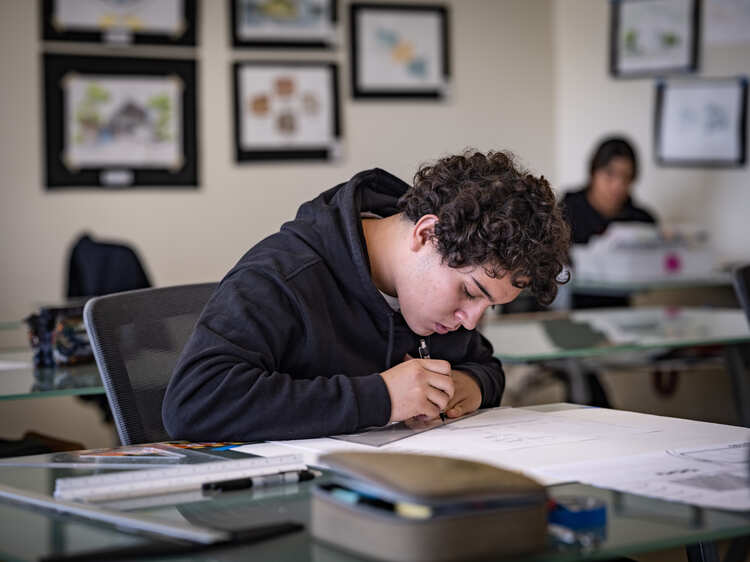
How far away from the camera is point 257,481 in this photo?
3.84 feet

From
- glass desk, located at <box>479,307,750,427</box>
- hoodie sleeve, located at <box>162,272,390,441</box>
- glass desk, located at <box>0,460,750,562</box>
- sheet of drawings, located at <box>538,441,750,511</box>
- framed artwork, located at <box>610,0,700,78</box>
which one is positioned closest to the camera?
glass desk, located at <box>0,460,750,562</box>

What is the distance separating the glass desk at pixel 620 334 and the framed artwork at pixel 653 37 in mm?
1694

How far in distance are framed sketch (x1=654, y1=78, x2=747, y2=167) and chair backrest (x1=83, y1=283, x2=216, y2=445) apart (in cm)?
347

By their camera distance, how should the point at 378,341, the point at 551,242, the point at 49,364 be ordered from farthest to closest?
1. the point at 49,364
2. the point at 378,341
3. the point at 551,242

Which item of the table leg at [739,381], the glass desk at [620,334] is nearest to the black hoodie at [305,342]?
the glass desk at [620,334]

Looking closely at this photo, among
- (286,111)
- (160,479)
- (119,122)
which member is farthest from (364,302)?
(286,111)

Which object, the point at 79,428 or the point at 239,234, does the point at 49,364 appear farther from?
the point at 239,234

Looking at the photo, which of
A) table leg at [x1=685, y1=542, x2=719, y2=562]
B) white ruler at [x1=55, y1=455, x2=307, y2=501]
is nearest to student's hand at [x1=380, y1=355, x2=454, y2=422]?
white ruler at [x1=55, y1=455, x2=307, y2=501]

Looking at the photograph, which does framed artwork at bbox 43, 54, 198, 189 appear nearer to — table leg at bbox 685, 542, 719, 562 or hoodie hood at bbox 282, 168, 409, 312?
hoodie hood at bbox 282, 168, 409, 312

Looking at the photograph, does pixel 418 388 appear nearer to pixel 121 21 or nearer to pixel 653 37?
pixel 121 21

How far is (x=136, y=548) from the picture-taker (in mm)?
917

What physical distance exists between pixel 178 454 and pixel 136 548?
0.43m

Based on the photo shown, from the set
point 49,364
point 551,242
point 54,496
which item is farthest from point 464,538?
point 49,364

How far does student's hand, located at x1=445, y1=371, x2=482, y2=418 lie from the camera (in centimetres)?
161
